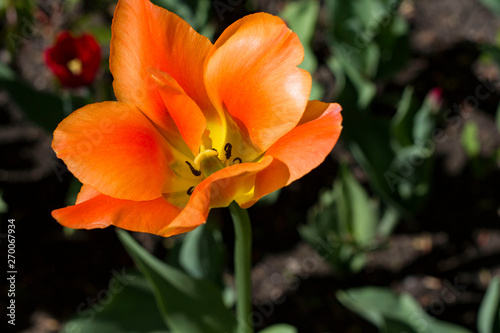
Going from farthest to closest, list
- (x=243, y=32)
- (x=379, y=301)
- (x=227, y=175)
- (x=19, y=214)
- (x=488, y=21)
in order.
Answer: (x=488, y=21) < (x=19, y=214) < (x=379, y=301) < (x=243, y=32) < (x=227, y=175)

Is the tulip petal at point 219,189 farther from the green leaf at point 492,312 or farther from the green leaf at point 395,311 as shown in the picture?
the green leaf at point 492,312

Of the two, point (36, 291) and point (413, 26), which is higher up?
point (413, 26)

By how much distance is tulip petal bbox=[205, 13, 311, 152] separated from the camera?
2.59 feet

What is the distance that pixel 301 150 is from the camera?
2.46 feet

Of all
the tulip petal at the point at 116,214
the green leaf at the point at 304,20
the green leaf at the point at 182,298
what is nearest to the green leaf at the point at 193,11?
the green leaf at the point at 304,20

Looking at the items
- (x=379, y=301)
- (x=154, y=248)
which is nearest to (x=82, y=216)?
(x=379, y=301)

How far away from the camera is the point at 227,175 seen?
703mm

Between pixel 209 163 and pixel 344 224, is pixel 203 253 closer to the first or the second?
pixel 344 224

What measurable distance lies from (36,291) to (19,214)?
32cm

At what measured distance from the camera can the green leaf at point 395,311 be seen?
1.38m

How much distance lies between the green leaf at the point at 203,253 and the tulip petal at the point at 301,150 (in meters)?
0.68

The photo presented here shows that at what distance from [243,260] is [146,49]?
467 mm

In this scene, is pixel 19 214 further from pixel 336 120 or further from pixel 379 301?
pixel 336 120

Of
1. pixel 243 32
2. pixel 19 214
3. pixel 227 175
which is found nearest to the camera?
pixel 227 175
